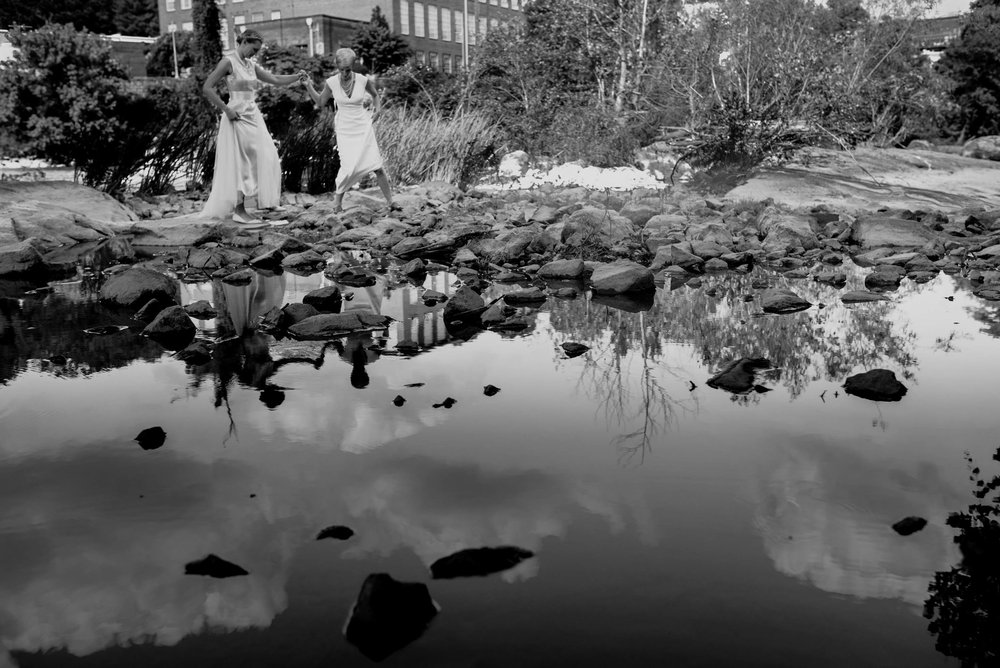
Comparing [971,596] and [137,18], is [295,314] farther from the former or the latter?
[137,18]

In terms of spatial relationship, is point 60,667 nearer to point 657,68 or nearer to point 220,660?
point 220,660

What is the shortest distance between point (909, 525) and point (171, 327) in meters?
3.95

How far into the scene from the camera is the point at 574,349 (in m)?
4.79

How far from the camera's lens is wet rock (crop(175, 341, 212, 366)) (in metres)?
4.69

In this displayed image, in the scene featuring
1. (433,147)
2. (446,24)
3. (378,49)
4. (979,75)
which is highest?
(446,24)

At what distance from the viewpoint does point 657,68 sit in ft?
53.5

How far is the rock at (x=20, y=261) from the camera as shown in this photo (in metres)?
7.90

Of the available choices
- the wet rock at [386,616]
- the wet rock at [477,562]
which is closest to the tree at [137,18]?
the wet rock at [477,562]

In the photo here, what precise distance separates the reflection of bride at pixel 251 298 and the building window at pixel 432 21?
63010mm

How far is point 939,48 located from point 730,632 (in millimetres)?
37706

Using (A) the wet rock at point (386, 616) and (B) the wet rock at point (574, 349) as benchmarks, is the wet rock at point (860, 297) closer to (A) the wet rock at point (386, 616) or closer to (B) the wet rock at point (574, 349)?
(B) the wet rock at point (574, 349)

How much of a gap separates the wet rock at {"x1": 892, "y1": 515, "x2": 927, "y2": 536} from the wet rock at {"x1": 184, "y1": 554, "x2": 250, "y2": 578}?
1.72 meters

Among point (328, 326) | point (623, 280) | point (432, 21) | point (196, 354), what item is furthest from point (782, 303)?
point (432, 21)

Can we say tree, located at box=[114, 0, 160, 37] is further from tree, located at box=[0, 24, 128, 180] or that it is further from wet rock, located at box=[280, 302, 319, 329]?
wet rock, located at box=[280, 302, 319, 329]
